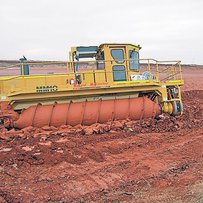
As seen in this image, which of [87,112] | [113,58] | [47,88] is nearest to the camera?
[47,88]

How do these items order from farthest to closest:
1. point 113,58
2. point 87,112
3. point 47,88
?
point 113,58, point 87,112, point 47,88

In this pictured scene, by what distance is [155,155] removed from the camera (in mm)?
7355

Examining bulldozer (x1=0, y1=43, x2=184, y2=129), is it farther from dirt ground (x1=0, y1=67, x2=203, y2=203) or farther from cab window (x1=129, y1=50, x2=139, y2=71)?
dirt ground (x1=0, y1=67, x2=203, y2=203)

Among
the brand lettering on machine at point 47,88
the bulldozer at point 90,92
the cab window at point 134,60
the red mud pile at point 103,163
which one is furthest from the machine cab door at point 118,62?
the brand lettering on machine at point 47,88

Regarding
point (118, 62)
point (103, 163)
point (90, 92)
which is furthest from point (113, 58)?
point (103, 163)

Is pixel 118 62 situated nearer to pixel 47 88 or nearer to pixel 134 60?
pixel 134 60

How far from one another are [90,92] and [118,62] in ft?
5.67

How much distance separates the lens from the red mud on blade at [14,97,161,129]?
1031 centimetres

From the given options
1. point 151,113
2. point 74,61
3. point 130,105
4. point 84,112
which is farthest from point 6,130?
point 151,113

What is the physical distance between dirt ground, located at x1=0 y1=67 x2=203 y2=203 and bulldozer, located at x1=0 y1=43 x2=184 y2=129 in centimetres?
50

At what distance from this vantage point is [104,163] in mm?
6895

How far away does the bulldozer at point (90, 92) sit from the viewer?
10.4 meters

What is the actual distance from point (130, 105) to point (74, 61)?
8.41 ft

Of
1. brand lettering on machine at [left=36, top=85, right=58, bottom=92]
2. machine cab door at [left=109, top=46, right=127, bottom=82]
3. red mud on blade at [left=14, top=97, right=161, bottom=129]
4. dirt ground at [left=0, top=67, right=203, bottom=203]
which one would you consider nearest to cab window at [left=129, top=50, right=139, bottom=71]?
machine cab door at [left=109, top=46, right=127, bottom=82]
